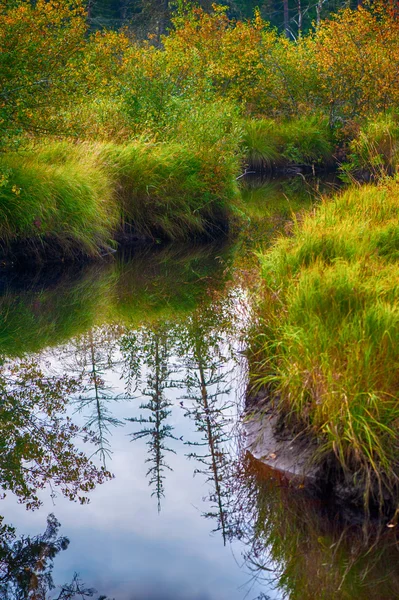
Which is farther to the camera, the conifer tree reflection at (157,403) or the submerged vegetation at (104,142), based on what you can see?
the submerged vegetation at (104,142)

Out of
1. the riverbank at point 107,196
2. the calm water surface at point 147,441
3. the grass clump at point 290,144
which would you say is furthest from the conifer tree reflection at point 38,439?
the grass clump at point 290,144

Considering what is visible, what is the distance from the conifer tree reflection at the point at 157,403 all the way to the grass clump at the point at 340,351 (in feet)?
2.58

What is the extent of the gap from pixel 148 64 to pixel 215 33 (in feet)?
42.9

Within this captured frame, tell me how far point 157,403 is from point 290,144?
1857cm

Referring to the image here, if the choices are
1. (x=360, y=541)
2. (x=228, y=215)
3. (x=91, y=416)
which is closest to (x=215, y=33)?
(x=228, y=215)

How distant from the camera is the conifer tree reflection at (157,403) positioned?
4773mm

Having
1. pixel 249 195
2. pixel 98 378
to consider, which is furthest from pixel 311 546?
pixel 249 195

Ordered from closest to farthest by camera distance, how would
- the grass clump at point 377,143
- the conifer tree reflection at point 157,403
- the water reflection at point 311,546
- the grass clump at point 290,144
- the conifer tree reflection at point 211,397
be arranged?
1. the water reflection at point 311,546
2. the conifer tree reflection at point 211,397
3. the conifer tree reflection at point 157,403
4. the grass clump at point 377,143
5. the grass clump at point 290,144

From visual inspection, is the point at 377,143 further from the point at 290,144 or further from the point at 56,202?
the point at 56,202

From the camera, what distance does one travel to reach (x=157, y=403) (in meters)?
5.81

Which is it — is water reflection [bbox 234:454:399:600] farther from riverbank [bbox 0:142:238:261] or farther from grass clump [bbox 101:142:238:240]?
grass clump [bbox 101:142:238:240]

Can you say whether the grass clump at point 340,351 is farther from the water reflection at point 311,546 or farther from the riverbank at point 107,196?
the riverbank at point 107,196

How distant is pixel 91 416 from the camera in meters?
5.55

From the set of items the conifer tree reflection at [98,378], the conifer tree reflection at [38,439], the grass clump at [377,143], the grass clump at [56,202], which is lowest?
the conifer tree reflection at [38,439]
